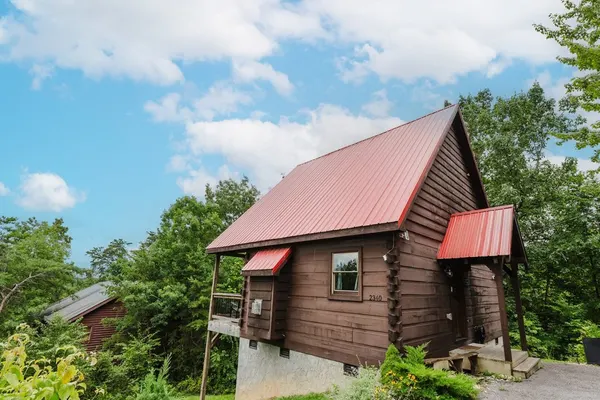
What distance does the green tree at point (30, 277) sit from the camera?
1728cm

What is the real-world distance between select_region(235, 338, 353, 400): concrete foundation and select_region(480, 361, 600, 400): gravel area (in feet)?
9.91

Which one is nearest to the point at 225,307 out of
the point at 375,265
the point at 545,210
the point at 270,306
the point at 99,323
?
the point at 270,306

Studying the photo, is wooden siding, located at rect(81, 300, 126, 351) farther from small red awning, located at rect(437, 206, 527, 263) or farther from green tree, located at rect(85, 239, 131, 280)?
green tree, located at rect(85, 239, 131, 280)

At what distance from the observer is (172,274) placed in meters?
18.2

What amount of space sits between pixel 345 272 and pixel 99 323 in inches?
760

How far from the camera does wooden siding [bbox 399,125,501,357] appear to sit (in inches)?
283

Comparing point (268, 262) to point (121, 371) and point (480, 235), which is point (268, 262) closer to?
point (480, 235)

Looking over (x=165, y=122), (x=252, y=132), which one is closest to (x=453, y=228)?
(x=165, y=122)

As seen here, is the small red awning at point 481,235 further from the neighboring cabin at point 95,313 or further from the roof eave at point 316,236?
the neighboring cabin at point 95,313

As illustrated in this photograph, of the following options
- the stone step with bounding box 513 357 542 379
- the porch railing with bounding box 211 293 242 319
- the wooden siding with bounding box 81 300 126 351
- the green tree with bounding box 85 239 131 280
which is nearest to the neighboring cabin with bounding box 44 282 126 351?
the wooden siding with bounding box 81 300 126 351

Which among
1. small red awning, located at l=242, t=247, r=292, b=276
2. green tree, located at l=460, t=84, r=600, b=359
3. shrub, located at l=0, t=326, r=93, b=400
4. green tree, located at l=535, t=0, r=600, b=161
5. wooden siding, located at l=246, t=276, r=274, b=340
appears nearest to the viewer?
shrub, located at l=0, t=326, r=93, b=400

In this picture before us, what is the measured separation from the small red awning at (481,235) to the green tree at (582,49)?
5479mm

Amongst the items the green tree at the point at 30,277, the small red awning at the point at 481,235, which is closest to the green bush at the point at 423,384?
the small red awning at the point at 481,235

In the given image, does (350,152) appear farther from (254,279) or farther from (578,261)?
(578,261)
